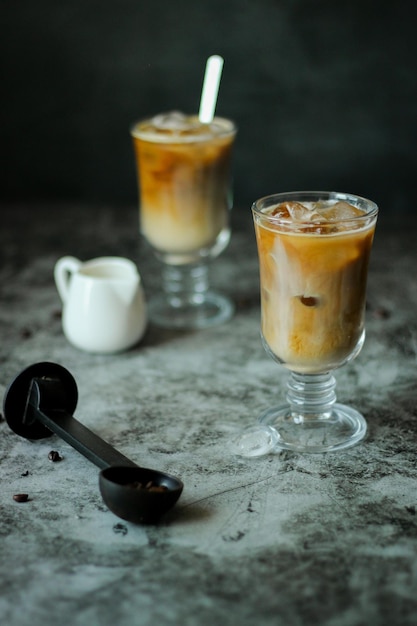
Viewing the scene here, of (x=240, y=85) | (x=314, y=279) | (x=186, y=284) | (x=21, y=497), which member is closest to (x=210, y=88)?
(x=186, y=284)

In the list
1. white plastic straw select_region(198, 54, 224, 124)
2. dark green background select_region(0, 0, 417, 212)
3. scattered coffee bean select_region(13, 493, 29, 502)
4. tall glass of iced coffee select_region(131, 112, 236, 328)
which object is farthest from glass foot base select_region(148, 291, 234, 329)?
dark green background select_region(0, 0, 417, 212)

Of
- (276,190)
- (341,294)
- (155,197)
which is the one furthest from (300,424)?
(276,190)

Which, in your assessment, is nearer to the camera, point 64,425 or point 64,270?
point 64,425

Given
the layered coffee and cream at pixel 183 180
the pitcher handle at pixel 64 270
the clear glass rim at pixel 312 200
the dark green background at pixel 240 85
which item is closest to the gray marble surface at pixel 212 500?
the pitcher handle at pixel 64 270

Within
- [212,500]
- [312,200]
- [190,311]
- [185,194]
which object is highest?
[312,200]

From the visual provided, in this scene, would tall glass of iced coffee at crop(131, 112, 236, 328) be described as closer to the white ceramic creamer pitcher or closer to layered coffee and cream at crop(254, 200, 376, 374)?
the white ceramic creamer pitcher

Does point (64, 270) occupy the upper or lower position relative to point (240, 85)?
lower

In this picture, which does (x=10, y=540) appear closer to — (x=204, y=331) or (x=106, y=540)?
(x=106, y=540)

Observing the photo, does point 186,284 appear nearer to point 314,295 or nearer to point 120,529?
point 314,295
